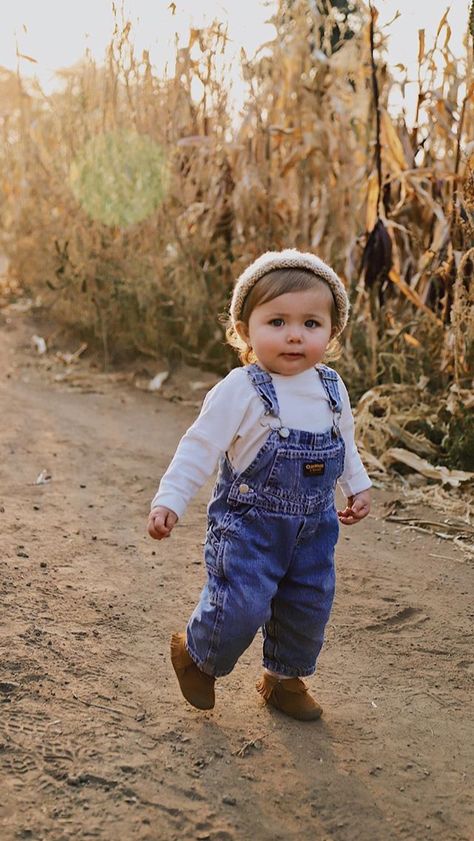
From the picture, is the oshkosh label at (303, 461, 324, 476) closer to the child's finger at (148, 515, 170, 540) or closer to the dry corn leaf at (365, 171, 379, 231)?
the child's finger at (148, 515, 170, 540)

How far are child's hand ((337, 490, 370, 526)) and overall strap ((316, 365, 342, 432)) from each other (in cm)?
23

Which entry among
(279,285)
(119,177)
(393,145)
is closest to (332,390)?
(279,285)

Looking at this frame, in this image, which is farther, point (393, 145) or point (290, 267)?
point (393, 145)

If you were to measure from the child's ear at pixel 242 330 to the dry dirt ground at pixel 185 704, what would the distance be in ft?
2.95

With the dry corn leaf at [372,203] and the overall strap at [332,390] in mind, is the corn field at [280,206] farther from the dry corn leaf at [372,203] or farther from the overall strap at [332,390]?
the overall strap at [332,390]

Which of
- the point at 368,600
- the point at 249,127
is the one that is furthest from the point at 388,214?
the point at 368,600

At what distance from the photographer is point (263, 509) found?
211cm

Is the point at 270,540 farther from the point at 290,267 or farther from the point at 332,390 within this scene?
the point at 290,267

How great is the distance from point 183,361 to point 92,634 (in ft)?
11.7

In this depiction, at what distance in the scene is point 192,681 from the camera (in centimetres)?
222

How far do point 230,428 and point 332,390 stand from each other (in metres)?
0.28

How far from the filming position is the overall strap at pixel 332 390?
220 cm

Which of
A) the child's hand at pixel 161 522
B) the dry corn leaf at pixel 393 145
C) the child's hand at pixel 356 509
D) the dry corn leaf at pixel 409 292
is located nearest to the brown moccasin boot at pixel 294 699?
the child's hand at pixel 356 509

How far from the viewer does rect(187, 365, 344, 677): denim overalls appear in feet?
6.90
